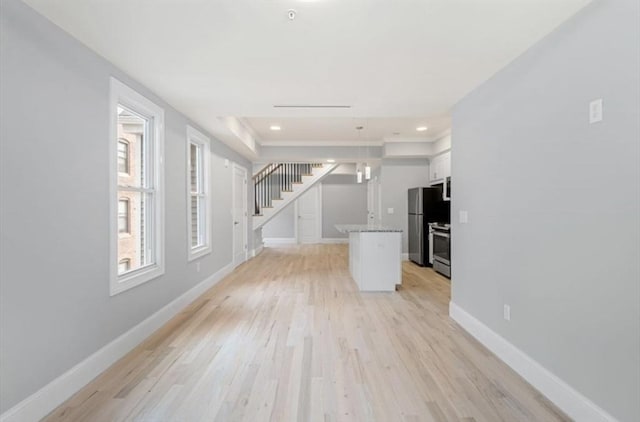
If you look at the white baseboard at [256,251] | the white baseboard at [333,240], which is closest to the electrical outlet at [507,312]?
the white baseboard at [256,251]

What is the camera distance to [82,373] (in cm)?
224

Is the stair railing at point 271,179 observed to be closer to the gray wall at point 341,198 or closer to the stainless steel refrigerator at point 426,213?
the gray wall at point 341,198

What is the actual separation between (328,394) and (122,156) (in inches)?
110

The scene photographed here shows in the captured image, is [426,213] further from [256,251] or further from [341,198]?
[341,198]

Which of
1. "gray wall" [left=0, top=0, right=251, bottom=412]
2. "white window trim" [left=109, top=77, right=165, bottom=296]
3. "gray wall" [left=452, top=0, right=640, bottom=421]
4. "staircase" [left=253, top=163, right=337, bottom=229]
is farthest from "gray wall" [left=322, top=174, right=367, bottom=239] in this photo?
"gray wall" [left=0, top=0, right=251, bottom=412]

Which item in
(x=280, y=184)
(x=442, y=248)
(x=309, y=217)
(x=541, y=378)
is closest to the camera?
(x=541, y=378)

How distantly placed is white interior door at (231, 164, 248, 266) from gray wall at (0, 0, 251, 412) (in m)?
3.69

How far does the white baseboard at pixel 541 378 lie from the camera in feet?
5.97

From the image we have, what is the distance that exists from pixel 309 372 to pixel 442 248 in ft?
13.3

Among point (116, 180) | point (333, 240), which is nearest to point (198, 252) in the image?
point (116, 180)

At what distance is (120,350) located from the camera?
106 inches

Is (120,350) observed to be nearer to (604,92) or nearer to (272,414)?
(272,414)

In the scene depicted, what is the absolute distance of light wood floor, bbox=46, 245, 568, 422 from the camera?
78.1 inches

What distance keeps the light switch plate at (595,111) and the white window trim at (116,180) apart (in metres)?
3.23
